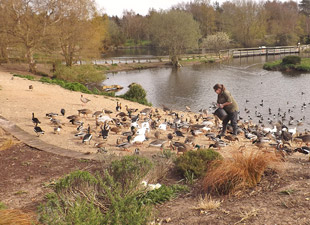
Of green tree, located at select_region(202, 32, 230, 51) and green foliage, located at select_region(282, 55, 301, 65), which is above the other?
green tree, located at select_region(202, 32, 230, 51)

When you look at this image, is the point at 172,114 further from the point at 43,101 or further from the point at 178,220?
the point at 178,220

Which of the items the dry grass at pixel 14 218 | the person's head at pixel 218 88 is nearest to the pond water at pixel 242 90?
the person's head at pixel 218 88

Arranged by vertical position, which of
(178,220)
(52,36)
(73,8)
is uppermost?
(73,8)

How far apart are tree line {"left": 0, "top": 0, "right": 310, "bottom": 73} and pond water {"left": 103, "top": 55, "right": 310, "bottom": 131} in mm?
7935

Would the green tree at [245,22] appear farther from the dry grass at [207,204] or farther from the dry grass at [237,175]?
the dry grass at [207,204]

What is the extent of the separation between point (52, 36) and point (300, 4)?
112629mm

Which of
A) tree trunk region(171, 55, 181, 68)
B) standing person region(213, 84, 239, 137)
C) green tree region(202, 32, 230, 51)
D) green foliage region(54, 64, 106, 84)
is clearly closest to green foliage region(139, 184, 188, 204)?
standing person region(213, 84, 239, 137)

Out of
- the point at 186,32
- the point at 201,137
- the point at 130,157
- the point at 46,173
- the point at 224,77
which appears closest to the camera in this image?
the point at 130,157

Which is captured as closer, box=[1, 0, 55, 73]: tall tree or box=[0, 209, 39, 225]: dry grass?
box=[0, 209, 39, 225]: dry grass

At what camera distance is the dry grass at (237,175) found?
5.85 meters

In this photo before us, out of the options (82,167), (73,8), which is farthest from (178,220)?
(73,8)

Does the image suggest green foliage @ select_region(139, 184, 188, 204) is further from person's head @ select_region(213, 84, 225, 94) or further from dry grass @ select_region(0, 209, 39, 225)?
person's head @ select_region(213, 84, 225, 94)

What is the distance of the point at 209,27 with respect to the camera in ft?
306

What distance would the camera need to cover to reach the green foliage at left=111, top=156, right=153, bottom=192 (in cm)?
628
